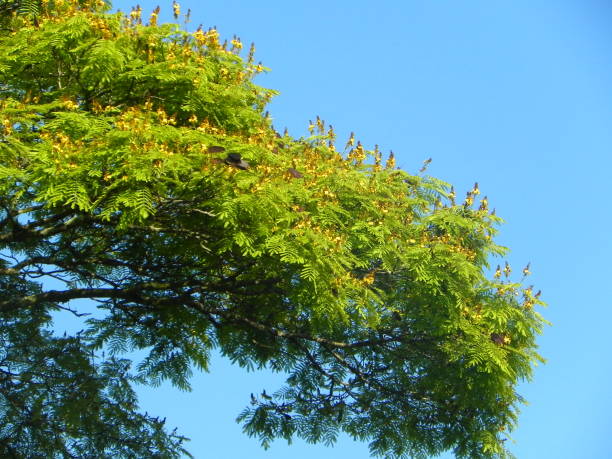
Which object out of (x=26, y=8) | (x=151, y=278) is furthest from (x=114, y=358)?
(x=26, y=8)

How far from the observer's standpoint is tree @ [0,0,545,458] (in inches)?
551

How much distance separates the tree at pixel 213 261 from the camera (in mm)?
14008

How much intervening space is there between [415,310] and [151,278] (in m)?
4.85

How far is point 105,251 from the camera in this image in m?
16.9

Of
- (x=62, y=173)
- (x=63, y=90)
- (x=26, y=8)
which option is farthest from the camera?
(x=26, y=8)

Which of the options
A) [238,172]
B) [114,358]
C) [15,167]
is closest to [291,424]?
[114,358]

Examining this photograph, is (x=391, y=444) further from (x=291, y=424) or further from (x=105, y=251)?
(x=105, y=251)

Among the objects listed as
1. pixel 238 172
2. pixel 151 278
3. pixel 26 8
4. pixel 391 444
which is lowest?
pixel 391 444

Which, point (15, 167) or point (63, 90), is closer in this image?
point (15, 167)

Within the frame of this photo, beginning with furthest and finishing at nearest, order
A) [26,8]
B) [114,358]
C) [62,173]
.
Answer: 1. [114,358]
2. [26,8]
3. [62,173]

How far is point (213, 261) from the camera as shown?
16266mm

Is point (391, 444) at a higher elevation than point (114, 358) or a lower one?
lower

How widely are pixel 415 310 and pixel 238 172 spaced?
5106mm

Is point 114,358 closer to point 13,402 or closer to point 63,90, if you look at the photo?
point 13,402
